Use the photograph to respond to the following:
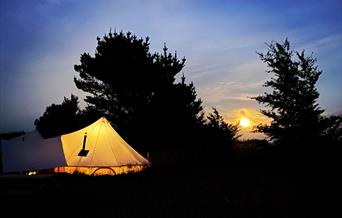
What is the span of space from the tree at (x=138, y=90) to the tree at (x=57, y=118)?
6.46 m

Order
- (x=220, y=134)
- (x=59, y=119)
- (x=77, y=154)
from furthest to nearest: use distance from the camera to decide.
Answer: (x=59, y=119) < (x=220, y=134) < (x=77, y=154)

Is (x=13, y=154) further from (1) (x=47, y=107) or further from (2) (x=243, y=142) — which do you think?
(1) (x=47, y=107)

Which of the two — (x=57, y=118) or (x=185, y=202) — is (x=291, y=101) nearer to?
(x=185, y=202)

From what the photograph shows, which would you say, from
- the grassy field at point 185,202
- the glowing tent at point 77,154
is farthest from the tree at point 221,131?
the grassy field at point 185,202

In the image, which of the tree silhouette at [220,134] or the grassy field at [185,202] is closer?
the grassy field at [185,202]

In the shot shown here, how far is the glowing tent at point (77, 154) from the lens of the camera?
36.6 ft

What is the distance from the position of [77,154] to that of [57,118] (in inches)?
701

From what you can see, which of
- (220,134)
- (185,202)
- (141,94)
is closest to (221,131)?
(220,134)

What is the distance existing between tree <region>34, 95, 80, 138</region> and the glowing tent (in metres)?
13.9

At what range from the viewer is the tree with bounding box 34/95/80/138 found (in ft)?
87.3

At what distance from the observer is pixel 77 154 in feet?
37.8

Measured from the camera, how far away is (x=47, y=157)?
37.1ft

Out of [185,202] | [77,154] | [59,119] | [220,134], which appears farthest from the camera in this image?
[59,119]

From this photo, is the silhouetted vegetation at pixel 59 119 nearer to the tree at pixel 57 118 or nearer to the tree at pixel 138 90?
the tree at pixel 57 118
